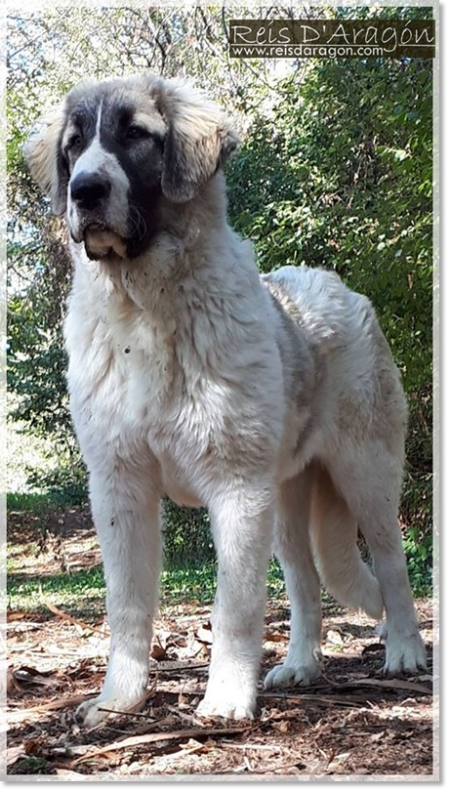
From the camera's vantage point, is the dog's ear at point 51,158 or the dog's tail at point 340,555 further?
the dog's tail at point 340,555

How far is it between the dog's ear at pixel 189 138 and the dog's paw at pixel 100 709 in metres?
1.50

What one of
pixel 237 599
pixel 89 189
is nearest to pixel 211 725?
pixel 237 599

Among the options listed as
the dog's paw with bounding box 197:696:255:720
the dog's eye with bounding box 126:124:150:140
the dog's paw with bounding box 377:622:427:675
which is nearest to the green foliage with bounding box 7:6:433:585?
the dog's paw with bounding box 377:622:427:675

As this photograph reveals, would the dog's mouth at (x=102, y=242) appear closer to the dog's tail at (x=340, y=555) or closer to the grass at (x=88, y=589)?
the dog's tail at (x=340, y=555)

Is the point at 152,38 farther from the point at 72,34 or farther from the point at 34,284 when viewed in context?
the point at 34,284

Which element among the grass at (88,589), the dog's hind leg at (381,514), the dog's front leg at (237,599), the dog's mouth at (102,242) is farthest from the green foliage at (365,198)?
the dog's front leg at (237,599)

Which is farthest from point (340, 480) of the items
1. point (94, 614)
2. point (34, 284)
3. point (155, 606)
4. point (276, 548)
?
point (34, 284)

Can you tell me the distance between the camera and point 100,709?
114 inches

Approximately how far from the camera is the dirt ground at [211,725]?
247 cm

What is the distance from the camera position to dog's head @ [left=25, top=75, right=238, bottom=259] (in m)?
2.76

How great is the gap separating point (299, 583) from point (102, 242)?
1.60 metres

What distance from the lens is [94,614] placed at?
5.84 metres

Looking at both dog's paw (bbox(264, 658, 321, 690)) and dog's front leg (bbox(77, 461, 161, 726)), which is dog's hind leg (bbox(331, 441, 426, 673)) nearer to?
dog's paw (bbox(264, 658, 321, 690))

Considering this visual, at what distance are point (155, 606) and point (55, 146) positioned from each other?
1.49 m
